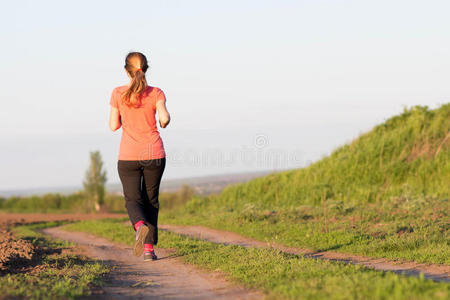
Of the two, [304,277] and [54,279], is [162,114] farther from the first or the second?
[304,277]

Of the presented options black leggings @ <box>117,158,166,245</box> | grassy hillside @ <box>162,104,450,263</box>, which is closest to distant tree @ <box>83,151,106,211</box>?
grassy hillside @ <box>162,104,450,263</box>

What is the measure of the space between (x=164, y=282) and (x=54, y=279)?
113cm

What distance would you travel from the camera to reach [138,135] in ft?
19.1

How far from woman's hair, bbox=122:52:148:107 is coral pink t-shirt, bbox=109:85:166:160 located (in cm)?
8

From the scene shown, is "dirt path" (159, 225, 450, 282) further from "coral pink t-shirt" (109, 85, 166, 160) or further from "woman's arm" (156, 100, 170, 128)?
"woman's arm" (156, 100, 170, 128)

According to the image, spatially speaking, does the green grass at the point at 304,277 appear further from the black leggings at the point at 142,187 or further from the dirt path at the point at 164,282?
the black leggings at the point at 142,187

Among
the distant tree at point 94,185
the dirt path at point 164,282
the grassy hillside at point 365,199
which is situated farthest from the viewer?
the distant tree at point 94,185

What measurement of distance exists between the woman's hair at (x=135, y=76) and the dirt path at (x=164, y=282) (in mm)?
2051

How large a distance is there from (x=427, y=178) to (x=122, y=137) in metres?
13.2

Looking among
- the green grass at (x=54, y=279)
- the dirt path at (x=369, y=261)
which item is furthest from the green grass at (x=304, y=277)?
the green grass at (x=54, y=279)

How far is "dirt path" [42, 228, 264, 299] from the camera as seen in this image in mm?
4438

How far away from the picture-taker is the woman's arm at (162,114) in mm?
5730

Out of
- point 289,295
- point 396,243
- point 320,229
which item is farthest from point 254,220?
point 289,295

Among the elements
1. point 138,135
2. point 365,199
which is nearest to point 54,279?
point 138,135
